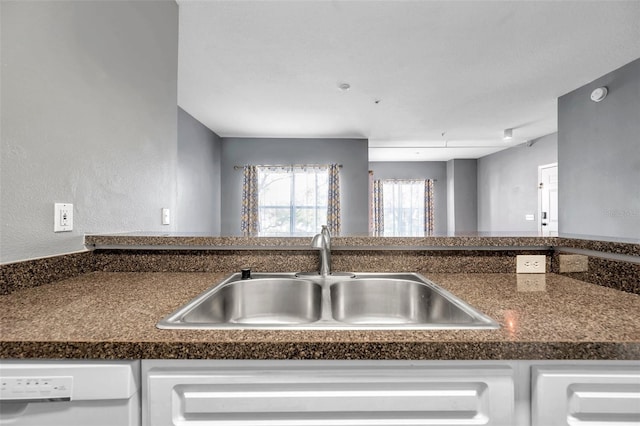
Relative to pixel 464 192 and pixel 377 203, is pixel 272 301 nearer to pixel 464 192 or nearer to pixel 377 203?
pixel 377 203

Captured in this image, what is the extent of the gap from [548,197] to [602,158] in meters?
2.31

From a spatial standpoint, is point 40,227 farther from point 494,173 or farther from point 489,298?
point 494,173

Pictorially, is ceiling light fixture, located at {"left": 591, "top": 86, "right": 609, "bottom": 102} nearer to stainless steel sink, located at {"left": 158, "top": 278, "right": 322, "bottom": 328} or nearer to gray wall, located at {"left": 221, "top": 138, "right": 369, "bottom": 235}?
gray wall, located at {"left": 221, "top": 138, "right": 369, "bottom": 235}

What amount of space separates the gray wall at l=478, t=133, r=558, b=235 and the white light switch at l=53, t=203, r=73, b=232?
19.7ft

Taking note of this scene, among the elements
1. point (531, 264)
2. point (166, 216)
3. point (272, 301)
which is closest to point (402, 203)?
point (166, 216)

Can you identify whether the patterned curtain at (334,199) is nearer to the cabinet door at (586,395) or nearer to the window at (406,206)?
the window at (406,206)

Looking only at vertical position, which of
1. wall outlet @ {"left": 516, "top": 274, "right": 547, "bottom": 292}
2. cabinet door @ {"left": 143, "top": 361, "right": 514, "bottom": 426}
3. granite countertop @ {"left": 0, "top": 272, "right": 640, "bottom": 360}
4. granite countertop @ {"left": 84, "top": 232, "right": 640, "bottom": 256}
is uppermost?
granite countertop @ {"left": 84, "top": 232, "right": 640, "bottom": 256}

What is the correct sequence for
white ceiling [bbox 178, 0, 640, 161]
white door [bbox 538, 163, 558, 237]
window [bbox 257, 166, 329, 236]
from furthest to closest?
window [bbox 257, 166, 329, 236]
white door [bbox 538, 163, 558, 237]
white ceiling [bbox 178, 0, 640, 161]

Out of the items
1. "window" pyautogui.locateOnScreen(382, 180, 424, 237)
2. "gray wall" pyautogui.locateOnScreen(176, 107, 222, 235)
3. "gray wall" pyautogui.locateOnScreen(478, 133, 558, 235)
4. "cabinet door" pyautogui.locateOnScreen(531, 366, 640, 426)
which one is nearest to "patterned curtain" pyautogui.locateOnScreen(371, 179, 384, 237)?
"window" pyautogui.locateOnScreen(382, 180, 424, 237)

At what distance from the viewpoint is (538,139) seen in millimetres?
5395

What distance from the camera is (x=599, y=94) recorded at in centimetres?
299

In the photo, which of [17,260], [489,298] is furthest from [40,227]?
[489,298]

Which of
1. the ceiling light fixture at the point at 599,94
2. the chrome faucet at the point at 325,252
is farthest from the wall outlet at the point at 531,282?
the ceiling light fixture at the point at 599,94

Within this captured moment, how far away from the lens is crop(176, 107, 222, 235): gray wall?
395 cm
